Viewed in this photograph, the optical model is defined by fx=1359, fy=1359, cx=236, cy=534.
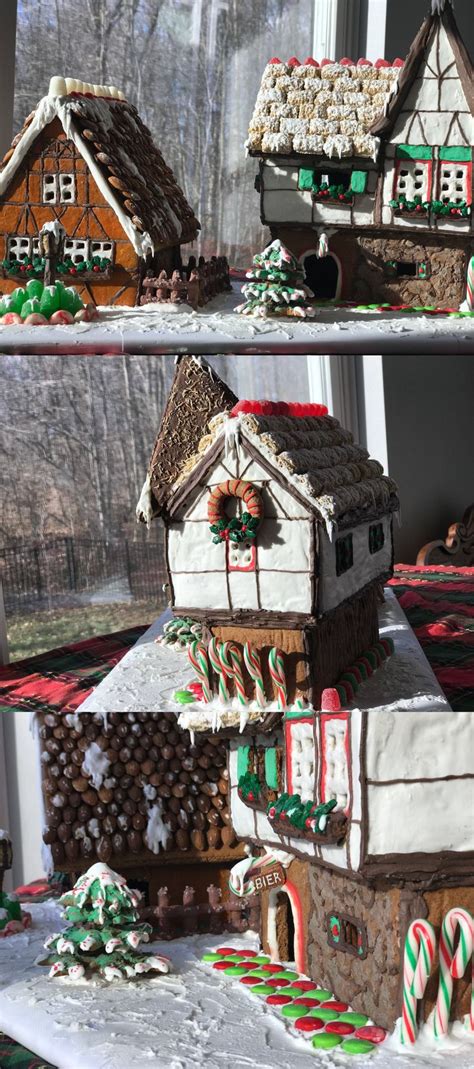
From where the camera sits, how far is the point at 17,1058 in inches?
96.0

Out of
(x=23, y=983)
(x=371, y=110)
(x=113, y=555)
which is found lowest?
(x=23, y=983)

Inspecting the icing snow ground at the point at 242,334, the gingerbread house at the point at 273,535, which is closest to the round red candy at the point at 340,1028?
the gingerbread house at the point at 273,535

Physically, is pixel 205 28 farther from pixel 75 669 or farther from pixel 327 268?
pixel 75 669

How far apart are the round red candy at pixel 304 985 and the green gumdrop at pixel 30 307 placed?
137 cm

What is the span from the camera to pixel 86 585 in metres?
2.84

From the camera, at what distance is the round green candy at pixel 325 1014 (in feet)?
7.95

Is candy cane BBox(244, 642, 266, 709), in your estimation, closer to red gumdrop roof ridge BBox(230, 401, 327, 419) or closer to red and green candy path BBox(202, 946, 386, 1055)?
red gumdrop roof ridge BBox(230, 401, 327, 419)

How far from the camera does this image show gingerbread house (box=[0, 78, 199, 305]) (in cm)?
203

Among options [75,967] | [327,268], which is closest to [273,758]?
[75,967]

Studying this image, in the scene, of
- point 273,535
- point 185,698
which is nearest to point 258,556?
point 273,535

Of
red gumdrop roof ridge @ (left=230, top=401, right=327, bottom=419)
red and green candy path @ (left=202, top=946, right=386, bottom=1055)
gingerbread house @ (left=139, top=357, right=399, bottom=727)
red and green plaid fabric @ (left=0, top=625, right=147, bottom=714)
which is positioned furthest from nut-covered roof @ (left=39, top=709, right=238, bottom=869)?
red gumdrop roof ridge @ (left=230, top=401, right=327, bottom=419)

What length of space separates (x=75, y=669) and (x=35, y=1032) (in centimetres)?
67

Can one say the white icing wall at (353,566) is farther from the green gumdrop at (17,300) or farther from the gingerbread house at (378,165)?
the green gumdrop at (17,300)

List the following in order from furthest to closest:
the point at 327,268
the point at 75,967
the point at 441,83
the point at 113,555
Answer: the point at 113,555
the point at 75,967
the point at 327,268
the point at 441,83
